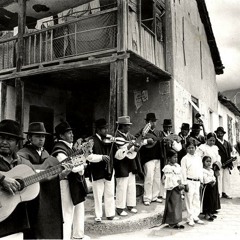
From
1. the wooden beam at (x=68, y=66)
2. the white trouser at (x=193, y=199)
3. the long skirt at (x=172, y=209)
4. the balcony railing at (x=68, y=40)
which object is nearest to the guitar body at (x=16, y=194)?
the long skirt at (x=172, y=209)

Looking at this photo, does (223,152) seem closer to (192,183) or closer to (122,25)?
(192,183)

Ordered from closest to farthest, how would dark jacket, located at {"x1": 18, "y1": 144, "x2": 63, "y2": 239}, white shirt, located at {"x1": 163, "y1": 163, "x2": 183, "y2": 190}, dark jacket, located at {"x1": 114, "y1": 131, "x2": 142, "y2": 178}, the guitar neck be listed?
1. the guitar neck
2. dark jacket, located at {"x1": 18, "y1": 144, "x2": 63, "y2": 239}
3. white shirt, located at {"x1": 163, "y1": 163, "x2": 183, "y2": 190}
4. dark jacket, located at {"x1": 114, "y1": 131, "x2": 142, "y2": 178}

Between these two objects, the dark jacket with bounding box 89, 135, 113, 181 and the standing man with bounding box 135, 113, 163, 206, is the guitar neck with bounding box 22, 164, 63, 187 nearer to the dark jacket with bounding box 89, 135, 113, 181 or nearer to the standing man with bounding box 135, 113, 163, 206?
the dark jacket with bounding box 89, 135, 113, 181

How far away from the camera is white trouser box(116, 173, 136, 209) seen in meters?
6.24

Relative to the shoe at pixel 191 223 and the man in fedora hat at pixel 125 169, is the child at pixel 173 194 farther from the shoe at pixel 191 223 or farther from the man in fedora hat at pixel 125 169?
the man in fedora hat at pixel 125 169

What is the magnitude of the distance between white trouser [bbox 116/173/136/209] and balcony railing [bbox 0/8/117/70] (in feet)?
11.0

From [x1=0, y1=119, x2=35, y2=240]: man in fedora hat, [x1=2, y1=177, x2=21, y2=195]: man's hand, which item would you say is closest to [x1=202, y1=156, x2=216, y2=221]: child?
[x1=0, y1=119, x2=35, y2=240]: man in fedora hat

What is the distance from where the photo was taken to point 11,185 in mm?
2920

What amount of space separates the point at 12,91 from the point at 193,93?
21.4ft

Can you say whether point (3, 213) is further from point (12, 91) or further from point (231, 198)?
point (12, 91)

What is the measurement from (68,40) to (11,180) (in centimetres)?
653

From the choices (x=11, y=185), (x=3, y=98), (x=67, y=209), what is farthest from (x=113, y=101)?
(x=11, y=185)

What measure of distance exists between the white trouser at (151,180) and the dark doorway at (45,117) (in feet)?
16.2

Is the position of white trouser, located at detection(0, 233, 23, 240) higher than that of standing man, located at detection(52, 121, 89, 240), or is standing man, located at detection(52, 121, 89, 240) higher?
standing man, located at detection(52, 121, 89, 240)
